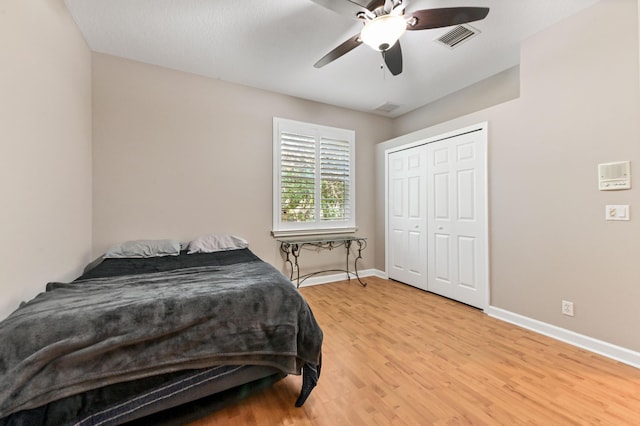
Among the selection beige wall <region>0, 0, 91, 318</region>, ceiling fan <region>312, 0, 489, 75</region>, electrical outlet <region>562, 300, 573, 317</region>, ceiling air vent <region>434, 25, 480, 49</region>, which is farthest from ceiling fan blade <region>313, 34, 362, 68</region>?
electrical outlet <region>562, 300, 573, 317</region>

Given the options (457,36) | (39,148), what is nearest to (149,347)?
(39,148)

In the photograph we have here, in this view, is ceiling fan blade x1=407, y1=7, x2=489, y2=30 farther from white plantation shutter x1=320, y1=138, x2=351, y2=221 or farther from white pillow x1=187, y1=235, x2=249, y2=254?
white pillow x1=187, y1=235, x2=249, y2=254

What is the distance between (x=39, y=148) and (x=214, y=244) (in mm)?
1640

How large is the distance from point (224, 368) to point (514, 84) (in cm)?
407

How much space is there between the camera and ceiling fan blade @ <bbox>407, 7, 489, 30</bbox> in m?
1.78

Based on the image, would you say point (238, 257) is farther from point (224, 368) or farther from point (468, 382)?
point (468, 382)

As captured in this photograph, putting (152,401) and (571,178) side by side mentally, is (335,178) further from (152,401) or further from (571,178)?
(152,401)

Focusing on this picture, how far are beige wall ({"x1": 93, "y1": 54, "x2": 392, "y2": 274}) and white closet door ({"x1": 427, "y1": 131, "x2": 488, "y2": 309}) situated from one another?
184 centimetres

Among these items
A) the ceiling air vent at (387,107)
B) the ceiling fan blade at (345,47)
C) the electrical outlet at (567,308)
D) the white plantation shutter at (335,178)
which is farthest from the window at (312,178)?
the electrical outlet at (567,308)

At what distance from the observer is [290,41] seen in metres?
2.62

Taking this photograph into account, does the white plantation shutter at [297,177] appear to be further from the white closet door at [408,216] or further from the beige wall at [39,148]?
the beige wall at [39,148]

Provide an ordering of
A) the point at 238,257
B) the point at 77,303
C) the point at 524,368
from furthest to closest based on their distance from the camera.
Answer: the point at 238,257 < the point at 524,368 < the point at 77,303

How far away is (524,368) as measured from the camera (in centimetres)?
194

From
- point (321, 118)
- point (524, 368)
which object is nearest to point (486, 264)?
point (524, 368)
